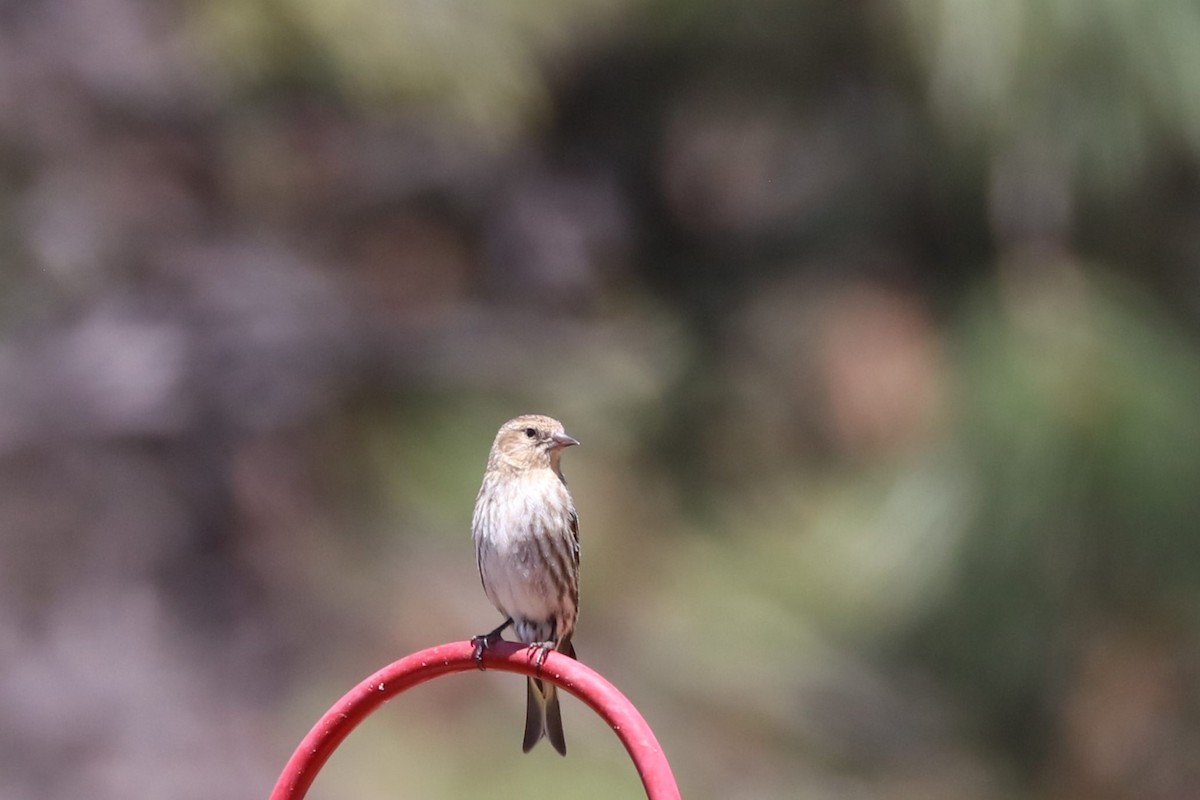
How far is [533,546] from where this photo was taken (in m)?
3.19

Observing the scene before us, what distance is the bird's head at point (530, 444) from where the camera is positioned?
3336mm

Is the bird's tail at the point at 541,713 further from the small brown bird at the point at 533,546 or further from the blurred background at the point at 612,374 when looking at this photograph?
the blurred background at the point at 612,374

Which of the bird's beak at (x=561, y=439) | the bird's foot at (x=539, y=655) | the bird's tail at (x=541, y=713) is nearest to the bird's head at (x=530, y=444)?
the bird's beak at (x=561, y=439)

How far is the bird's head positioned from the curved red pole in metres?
0.99

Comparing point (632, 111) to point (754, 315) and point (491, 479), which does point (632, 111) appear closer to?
point (754, 315)

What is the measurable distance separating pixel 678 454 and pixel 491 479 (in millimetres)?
2013

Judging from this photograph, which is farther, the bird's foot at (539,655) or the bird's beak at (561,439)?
the bird's beak at (561,439)

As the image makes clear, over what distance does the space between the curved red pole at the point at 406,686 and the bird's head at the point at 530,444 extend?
0.99 m

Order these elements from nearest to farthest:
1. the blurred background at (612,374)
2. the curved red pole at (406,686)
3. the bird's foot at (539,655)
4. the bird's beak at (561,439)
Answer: the curved red pole at (406,686), the bird's foot at (539,655), the bird's beak at (561,439), the blurred background at (612,374)

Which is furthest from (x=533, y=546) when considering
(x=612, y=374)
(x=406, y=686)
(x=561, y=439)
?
(x=612, y=374)

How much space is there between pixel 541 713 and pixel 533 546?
312mm

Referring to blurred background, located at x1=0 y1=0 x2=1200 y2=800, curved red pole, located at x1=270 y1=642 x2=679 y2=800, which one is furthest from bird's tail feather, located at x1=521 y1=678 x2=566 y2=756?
blurred background, located at x1=0 y1=0 x2=1200 y2=800

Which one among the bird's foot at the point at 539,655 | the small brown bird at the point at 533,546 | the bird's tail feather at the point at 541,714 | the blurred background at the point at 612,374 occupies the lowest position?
the bird's foot at the point at 539,655

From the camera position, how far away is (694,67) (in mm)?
5645
